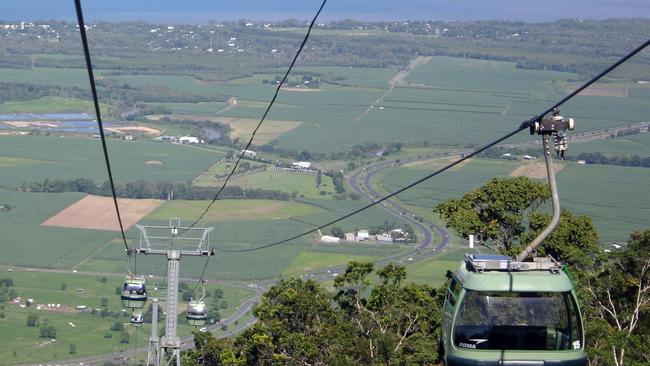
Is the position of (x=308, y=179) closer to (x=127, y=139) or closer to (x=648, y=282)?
(x=127, y=139)

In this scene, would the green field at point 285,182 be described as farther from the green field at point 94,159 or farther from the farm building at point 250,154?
the farm building at point 250,154

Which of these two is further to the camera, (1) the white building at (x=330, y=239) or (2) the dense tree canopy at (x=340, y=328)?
(1) the white building at (x=330, y=239)

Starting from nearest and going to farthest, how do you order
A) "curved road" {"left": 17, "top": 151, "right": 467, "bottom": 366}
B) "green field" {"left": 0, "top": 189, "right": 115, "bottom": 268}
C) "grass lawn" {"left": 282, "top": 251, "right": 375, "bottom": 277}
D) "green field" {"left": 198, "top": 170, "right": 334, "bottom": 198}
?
1. "curved road" {"left": 17, "top": 151, "right": 467, "bottom": 366}
2. "grass lawn" {"left": 282, "top": 251, "right": 375, "bottom": 277}
3. "green field" {"left": 0, "top": 189, "right": 115, "bottom": 268}
4. "green field" {"left": 198, "top": 170, "right": 334, "bottom": 198}

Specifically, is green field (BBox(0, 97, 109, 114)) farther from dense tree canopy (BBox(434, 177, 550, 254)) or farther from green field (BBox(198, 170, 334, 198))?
dense tree canopy (BBox(434, 177, 550, 254))

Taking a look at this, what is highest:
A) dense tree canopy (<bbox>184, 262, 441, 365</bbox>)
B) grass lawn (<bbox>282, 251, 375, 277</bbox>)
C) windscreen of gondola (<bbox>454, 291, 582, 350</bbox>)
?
windscreen of gondola (<bbox>454, 291, 582, 350</bbox>)

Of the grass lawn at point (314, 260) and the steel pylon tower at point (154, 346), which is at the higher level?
the steel pylon tower at point (154, 346)

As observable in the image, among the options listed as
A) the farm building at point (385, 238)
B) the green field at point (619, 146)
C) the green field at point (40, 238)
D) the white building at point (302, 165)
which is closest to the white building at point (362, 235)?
the farm building at point (385, 238)

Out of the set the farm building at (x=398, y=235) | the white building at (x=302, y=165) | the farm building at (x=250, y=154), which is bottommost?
the farm building at (x=398, y=235)

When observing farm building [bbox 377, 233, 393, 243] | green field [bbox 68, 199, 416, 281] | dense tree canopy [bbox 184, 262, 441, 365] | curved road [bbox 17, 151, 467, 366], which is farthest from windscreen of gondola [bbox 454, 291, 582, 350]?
farm building [bbox 377, 233, 393, 243]
